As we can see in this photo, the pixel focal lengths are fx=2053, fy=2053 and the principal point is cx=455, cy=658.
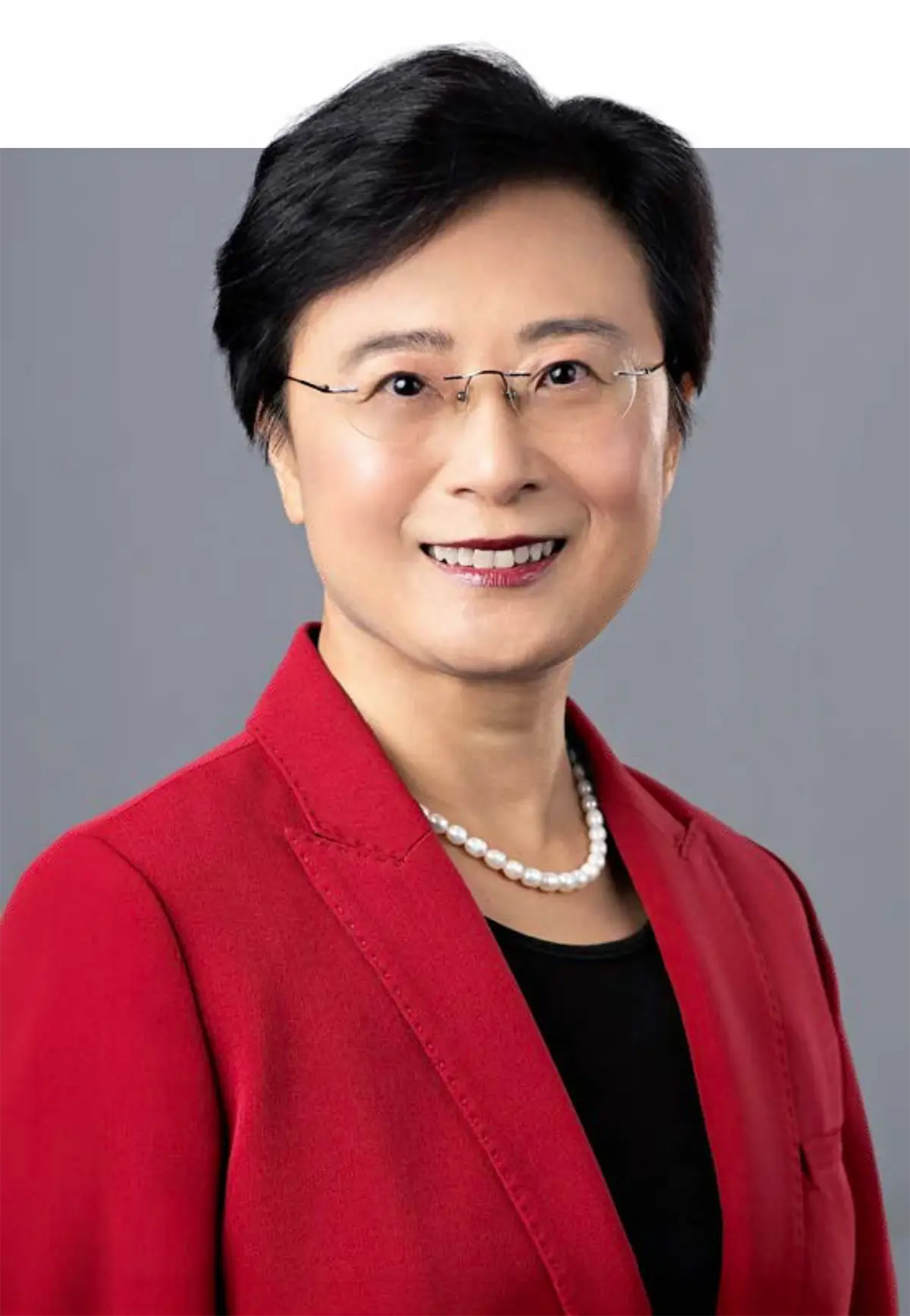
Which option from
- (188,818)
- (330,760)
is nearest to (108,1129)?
(188,818)

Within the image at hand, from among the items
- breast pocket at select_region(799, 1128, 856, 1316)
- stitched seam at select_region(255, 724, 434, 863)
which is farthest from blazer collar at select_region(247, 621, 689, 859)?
breast pocket at select_region(799, 1128, 856, 1316)

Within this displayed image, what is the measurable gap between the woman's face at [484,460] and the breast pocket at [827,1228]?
542mm

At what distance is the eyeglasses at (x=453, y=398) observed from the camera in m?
1.69

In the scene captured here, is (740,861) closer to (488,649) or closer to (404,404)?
(488,649)

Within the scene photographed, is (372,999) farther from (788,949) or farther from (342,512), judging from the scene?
(788,949)

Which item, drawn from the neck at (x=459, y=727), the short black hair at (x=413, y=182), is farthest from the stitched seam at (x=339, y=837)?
the short black hair at (x=413, y=182)

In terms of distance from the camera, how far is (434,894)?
5.55 ft

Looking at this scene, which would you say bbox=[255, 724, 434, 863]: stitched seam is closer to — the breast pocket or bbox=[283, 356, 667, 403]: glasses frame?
bbox=[283, 356, 667, 403]: glasses frame

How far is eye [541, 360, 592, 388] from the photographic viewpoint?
170 centimetres

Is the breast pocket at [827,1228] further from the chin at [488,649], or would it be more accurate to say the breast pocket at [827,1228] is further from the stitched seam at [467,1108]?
the chin at [488,649]

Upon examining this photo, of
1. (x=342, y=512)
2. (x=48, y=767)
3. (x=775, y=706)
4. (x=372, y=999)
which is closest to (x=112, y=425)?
(x=48, y=767)

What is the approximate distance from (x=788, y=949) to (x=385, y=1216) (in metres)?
0.64

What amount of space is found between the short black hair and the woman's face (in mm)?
23

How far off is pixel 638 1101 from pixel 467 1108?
0.23 metres
